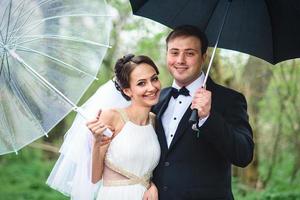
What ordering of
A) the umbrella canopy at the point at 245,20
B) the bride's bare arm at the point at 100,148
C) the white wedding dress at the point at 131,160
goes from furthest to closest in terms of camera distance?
the umbrella canopy at the point at 245,20, the white wedding dress at the point at 131,160, the bride's bare arm at the point at 100,148

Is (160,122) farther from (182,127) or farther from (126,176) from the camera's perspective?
(126,176)

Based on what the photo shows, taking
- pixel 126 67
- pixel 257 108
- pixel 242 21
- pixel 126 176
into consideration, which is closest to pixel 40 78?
pixel 126 67

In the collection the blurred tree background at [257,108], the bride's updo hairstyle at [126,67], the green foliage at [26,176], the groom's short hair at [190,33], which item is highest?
the groom's short hair at [190,33]

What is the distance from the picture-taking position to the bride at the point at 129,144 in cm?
425

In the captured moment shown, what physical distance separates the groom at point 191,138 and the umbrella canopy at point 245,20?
332mm

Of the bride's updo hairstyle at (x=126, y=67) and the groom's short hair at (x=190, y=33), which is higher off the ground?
the groom's short hair at (x=190, y=33)

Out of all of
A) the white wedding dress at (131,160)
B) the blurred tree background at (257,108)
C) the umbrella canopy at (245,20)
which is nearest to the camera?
the white wedding dress at (131,160)

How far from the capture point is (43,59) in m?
4.01

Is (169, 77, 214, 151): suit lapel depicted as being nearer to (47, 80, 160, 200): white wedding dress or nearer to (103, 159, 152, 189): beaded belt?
(47, 80, 160, 200): white wedding dress

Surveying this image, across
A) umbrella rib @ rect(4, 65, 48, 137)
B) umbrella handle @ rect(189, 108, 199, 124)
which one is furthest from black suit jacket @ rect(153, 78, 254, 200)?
umbrella rib @ rect(4, 65, 48, 137)

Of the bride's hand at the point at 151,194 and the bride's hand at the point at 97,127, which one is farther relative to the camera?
the bride's hand at the point at 151,194

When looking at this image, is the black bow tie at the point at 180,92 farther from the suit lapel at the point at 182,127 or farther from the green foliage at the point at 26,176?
the green foliage at the point at 26,176

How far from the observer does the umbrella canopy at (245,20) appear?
4.39 m

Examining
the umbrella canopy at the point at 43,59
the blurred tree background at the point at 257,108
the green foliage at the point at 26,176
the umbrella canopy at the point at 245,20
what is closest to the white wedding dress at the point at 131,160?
the umbrella canopy at the point at 43,59
